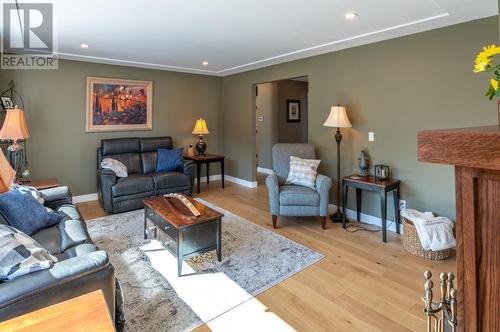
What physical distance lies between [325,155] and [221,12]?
252cm

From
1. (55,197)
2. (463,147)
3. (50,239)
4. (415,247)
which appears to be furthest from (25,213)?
(415,247)

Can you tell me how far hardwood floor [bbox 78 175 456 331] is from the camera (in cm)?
196

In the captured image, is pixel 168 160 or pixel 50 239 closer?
pixel 50 239

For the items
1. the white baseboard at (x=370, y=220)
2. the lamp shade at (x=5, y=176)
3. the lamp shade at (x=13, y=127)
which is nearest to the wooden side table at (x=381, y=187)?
the white baseboard at (x=370, y=220)

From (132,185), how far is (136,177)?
0.18 metres

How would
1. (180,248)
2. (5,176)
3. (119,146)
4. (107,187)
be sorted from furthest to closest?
(119,146), (107,187), (180,248), (5,176)

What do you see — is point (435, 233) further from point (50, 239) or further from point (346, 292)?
point (50, 239)

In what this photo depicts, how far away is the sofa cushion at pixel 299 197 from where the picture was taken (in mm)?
3529

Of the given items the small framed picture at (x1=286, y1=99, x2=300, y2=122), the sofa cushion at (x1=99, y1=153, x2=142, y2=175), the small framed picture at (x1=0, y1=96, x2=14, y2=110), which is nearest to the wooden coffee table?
the sofa cushion at (x1=99, y1=153, x2=142, y2=175)

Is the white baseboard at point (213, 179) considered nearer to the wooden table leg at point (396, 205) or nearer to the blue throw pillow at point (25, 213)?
the blue throw pillow at point (25, 213)

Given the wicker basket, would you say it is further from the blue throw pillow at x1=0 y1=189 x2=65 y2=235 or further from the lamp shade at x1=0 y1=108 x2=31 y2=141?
the lamp shade at x1=0 y1=108 x2=31 y2=141

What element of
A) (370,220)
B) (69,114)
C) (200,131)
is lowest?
(370,220)

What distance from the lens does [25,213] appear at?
2.29m

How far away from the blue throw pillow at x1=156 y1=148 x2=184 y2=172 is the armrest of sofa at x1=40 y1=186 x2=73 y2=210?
1923 mm
